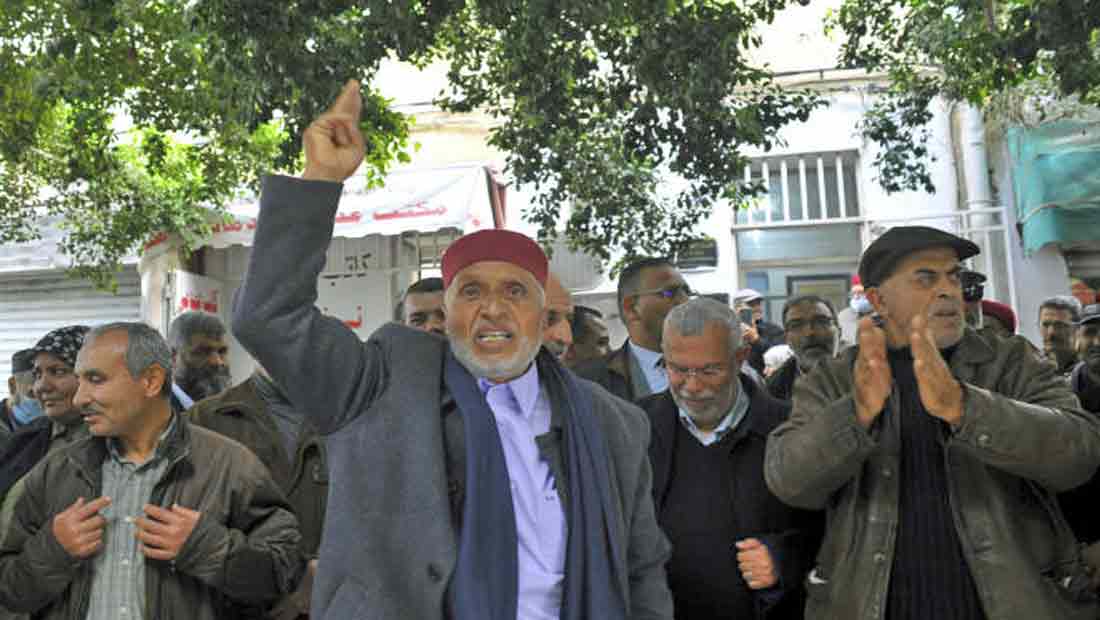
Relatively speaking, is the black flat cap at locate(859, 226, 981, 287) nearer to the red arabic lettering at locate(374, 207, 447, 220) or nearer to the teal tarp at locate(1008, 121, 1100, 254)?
the teal tarp at locate(1008, 121, 1100, 254)

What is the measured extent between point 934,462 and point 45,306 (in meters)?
14.1

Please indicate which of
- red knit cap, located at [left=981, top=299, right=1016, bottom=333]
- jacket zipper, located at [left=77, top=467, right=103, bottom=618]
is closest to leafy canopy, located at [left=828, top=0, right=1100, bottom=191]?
red knit cap, located at [left=981, top=299, right=1016, bottom=333]

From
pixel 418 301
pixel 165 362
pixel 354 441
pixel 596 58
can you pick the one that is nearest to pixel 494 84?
pixel 596 58

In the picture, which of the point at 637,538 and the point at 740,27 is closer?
the point at 637,538

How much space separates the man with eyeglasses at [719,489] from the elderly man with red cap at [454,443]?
2.36 ft

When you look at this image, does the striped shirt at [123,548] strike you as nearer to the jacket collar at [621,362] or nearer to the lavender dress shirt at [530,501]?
the lavender dress shirt at [530,501]

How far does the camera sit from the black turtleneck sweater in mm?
2693

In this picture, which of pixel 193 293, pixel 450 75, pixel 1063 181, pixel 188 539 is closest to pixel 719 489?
pixel 188 539

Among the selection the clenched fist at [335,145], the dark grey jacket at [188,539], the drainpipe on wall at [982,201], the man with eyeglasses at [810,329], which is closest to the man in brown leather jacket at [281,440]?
the dark grey jacket at [188,539]

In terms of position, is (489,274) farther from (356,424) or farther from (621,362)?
(621,362)

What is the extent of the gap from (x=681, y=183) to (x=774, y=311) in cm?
215

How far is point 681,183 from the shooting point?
11.9 meters

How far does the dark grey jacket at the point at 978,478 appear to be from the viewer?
2516mm

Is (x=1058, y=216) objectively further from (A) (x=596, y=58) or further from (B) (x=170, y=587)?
(B) (x=170, y=587)
